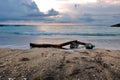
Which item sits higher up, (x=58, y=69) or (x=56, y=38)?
(x=58, y=69)

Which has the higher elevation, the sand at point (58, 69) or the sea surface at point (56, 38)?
the sand at point (58, 69)

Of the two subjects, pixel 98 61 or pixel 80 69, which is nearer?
pixel 80 69

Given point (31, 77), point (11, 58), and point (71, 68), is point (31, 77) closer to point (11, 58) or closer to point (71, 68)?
point (71, 68)

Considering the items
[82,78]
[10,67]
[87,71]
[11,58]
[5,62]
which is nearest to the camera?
[82,78]

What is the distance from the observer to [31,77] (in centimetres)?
498

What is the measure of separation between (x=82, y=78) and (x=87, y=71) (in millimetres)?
403

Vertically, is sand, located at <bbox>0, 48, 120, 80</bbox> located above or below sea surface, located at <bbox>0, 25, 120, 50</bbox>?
above

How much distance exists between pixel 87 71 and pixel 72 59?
1.24m

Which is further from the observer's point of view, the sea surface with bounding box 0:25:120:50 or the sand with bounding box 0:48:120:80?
the sea surface with bounding box 0:25:120:50

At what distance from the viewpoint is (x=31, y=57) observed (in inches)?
265

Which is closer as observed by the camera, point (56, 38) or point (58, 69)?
point (58, 69)

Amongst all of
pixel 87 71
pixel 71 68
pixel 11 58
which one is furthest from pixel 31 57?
pixel 87 71

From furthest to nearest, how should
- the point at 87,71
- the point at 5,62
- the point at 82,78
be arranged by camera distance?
the point at 5,62
the point at 87,71
the point at 82,78

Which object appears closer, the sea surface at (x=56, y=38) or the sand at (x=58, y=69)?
the sand at (x=58, y=69)
